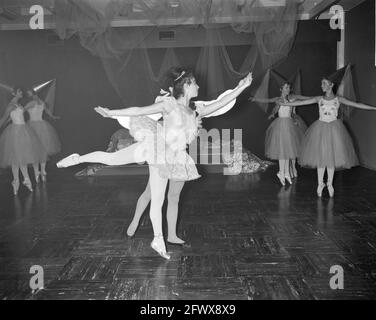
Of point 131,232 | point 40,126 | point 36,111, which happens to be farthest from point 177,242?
point 36,111

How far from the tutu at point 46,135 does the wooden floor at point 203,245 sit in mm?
1283

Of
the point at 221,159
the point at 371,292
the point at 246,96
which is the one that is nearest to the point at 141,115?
the point at 371,292

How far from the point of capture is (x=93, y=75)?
9.28 metres

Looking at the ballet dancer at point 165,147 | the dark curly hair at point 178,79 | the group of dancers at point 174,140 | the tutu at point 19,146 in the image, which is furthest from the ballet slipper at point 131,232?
the tutu at point 19,146

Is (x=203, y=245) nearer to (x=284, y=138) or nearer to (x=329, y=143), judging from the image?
(x=329, y=143)

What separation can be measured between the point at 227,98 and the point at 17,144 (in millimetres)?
3773

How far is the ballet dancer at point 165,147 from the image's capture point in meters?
3.21

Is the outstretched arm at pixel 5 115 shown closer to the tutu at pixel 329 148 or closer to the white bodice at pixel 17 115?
the white bodice at pixel 17 115

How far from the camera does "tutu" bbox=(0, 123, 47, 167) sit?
5840 millimetres

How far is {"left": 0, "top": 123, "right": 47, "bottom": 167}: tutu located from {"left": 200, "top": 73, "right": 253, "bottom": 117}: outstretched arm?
349 centimetres

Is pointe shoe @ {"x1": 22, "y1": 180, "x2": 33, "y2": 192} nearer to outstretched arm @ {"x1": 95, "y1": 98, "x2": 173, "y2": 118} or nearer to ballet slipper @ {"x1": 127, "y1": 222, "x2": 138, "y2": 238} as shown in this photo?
ballet slipper @ {"x1": 127, "y1": 222, "x2": 138, "y2": 238}

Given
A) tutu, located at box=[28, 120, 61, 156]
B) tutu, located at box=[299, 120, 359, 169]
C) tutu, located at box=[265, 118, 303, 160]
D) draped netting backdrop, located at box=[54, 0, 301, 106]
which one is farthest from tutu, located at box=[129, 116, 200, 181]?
tutu, located at box=[28, 120, 61, 156]

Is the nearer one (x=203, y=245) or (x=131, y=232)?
(x=203, y=245)

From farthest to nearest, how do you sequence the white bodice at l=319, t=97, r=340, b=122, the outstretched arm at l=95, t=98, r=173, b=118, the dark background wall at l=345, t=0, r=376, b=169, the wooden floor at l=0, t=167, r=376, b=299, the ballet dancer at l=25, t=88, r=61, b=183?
the dark background wall at l=345, t=0, r=376, b=169 < the ballet dancer at l=25, t=88, r=61, b=183 < the white bodice at l=319, t=97, r=340, b=122 < the outstretched arm at l=95, t=98, r=173, b=118 < the wooden floor at l=0, t=167, r=376, b=299
